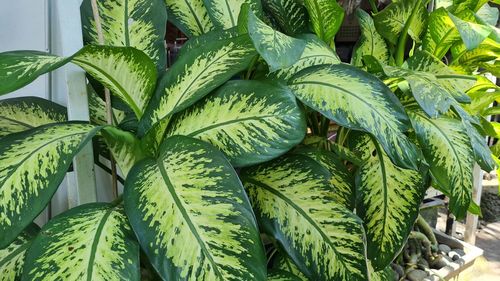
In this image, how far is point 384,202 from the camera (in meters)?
0.84

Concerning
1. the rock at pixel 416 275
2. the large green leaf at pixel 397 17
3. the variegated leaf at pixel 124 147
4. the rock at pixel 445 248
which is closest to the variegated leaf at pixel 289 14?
the large green leaf at pixel 397 17

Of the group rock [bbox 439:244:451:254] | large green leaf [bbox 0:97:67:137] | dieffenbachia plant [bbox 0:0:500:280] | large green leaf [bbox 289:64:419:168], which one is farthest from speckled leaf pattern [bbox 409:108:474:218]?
rock [bbox 439:244:451:254]

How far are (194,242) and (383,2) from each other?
1.27 m

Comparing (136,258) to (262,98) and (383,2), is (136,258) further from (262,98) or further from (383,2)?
(383,2)

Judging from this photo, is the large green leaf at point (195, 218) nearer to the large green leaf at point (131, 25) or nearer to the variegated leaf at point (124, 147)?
the variegated leaf at point (124, 147)

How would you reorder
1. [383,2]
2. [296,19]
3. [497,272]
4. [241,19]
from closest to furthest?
[241,19]
[296,19]
[383,2]
[497,272]

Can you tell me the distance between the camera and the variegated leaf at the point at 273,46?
24.3 inches

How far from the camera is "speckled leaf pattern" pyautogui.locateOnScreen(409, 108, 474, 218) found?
0.83 m

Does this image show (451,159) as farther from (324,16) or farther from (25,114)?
(25,114)

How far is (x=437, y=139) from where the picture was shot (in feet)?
2.80

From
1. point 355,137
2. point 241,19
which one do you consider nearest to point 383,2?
point 355,137

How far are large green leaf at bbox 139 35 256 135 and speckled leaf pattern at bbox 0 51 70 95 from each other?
0.51 ft

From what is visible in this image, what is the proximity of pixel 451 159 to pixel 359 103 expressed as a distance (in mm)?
263

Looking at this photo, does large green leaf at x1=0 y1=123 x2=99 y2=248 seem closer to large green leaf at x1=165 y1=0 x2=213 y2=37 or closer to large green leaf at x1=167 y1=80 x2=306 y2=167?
large green leaf at x1=167 y1=80 x2=306 y2=167
